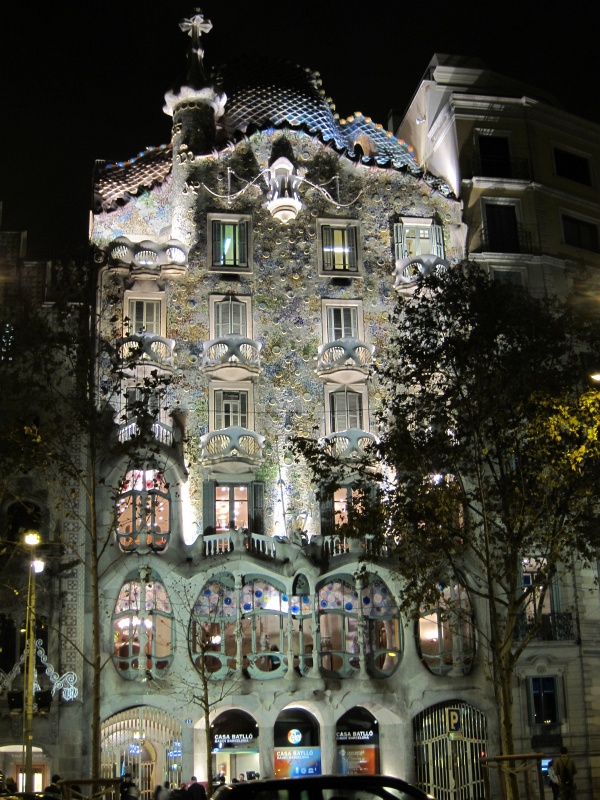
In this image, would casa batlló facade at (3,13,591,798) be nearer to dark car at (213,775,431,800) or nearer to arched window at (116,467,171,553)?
arched window at (116,467,171,553)

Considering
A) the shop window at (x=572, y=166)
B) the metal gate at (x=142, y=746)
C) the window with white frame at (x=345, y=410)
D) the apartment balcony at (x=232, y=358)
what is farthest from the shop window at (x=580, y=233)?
the metal gate at (x=142, y=746)

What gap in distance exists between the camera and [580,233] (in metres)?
48.9

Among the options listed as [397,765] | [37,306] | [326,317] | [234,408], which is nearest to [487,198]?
[326,317]

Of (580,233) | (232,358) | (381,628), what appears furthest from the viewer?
(580,233)

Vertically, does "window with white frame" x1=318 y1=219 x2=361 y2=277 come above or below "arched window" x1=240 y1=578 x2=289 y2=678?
above

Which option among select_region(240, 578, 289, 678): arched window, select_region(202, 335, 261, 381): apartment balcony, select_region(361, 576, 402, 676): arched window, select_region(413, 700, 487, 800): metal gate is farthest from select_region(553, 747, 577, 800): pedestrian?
select_region(202, 335, 261, 381): apartment balcony

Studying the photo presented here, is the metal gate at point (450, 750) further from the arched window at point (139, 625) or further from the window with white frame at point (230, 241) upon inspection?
the window with white frame at point (230, 241)

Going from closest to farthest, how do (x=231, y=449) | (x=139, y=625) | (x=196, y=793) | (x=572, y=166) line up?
(x=196, y=793), (x=139, y=625), (x=231, y=449), (x=572, y=166)

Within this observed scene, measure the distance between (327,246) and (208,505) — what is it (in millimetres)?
12071

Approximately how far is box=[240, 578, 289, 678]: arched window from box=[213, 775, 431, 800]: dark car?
25.1m

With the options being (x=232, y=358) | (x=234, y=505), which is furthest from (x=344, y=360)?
(x=234, y=505)

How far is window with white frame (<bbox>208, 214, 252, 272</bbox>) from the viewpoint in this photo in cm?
4462

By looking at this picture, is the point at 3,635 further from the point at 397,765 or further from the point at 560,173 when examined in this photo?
the point at 560,173

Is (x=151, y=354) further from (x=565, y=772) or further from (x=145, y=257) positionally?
(x=565, y=772)
